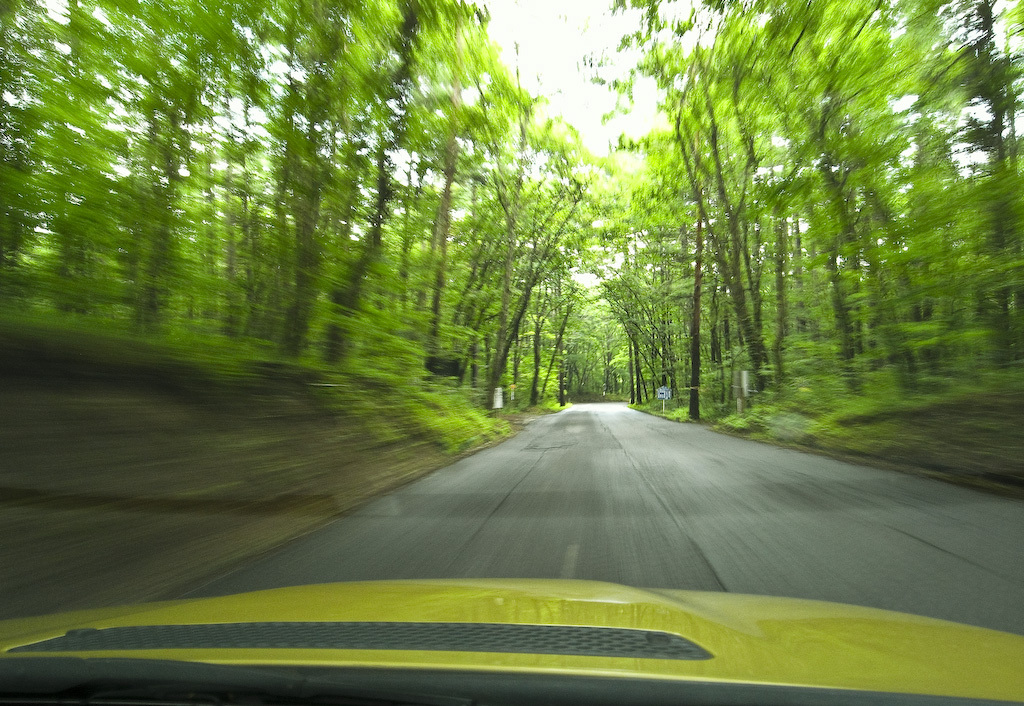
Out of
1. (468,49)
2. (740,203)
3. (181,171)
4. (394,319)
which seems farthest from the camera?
(740,203)

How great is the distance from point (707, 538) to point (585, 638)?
344 cm

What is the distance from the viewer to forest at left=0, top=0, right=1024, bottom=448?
5637 millimetres

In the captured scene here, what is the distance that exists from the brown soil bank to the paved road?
615 millimetres

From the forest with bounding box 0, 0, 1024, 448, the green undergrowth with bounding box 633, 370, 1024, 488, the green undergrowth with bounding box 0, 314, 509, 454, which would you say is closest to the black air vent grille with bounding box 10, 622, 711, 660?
the green undergrowth with bounding box 0, 314, 509, 454

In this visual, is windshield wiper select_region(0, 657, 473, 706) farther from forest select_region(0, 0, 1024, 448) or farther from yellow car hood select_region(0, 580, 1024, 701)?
forest select_region(0, 0, 1024, 448)

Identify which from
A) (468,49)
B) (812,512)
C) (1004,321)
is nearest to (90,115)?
(812,512)

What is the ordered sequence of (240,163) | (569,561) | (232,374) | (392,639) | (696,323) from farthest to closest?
1. (696,323)
2. (240,163)
3. (232,374)
4. (569,561)
5. (392,639)

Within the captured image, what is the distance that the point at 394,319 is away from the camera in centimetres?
1112

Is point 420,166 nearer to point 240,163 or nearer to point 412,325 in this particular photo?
point 412,325

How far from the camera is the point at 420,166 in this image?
1205cm

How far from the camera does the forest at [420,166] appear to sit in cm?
564

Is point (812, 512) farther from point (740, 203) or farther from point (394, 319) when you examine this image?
point (740, 203)

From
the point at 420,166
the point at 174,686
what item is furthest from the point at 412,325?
the point at 174,686

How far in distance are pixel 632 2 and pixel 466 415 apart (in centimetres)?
1153
